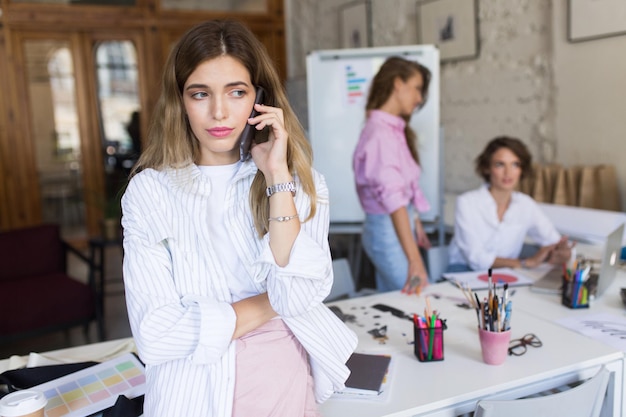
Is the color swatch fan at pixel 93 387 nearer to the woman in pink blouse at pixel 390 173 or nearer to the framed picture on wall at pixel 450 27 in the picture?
the woman in pink blouse at pixel 390 173

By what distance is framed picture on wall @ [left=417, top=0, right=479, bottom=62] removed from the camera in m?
4.29

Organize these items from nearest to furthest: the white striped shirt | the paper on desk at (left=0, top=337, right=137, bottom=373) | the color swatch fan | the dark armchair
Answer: the white striped shirt
the color swatch fan
the paper on desk at (left=0, top=337, right=137, bottom=373)
the dark armchair

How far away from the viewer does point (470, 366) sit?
1535 mm

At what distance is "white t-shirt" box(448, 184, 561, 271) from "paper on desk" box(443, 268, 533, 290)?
0.32 m

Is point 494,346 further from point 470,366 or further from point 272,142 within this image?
point 272,142

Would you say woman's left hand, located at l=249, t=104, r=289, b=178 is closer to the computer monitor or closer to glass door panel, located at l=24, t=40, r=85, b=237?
the computer monitor

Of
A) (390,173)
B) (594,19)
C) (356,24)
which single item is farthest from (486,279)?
(356,24)

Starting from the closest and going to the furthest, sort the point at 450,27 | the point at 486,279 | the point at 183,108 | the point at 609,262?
the point at 183,108 → the point at 609,262 → the point at 486,279 → the point at 450,27

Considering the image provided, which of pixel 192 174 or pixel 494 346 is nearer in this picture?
pixel 192 174

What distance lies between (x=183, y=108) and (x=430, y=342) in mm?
881

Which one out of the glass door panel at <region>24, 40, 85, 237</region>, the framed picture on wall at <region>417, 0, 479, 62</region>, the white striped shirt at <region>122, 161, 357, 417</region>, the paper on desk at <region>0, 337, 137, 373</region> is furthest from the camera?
the glass door panel at <region>24, 40, 85, 237</region>

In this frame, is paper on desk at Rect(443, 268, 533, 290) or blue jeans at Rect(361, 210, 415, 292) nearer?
paper on desk at Rect(443, 268, 533, 290)

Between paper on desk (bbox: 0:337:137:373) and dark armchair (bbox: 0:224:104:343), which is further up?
paper on desk (bbox: 0:337:137:373)

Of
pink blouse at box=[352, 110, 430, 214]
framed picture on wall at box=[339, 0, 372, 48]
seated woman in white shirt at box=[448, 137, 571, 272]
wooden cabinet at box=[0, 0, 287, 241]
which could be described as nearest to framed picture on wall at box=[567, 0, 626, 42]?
seated woman in white shirt at box=[448, 137, 571, 272]
